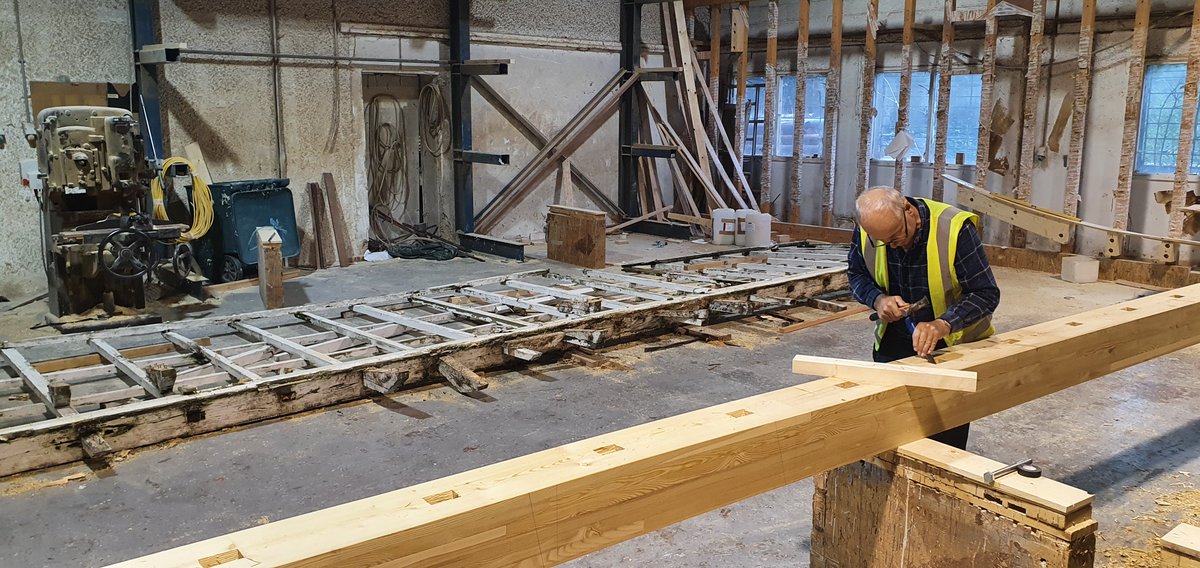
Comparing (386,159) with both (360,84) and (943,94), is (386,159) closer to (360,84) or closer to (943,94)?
(360,84)

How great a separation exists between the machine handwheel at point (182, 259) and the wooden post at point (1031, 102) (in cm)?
813

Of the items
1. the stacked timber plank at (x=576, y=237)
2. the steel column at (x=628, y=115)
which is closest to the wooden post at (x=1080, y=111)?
the stacked timber plank at (x=576, y=237)

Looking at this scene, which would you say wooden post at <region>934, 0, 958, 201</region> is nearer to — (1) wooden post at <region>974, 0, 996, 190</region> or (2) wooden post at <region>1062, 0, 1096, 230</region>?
(1) wooden post at <region>974, 0, 996, 190</region>

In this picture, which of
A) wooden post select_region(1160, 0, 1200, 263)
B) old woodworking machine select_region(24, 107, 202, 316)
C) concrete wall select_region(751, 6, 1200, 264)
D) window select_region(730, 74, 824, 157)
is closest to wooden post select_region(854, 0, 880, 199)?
concrete wall select_region(751, 6, 1200, 264)

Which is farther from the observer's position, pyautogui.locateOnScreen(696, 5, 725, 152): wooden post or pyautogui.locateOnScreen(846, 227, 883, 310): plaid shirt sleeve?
pyautogui.locateOnScreen(696, 5, 725, 152): wooden post

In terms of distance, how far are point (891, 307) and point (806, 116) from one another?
31.4 feet

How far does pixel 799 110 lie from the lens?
448 inches

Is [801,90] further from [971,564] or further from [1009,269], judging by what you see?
[971,564]

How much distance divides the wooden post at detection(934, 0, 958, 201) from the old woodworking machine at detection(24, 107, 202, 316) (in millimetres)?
7863

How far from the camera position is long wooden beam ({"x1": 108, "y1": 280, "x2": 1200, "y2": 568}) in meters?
1.74

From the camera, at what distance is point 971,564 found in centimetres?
240

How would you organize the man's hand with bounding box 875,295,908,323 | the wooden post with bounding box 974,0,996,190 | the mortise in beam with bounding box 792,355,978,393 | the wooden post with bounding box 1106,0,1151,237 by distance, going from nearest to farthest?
the mortise in beam with bounding box 792,355,978,393 → the man's hand with bounding box 875,295,908,323 → the wooden post with bounding box 1106,0,1151,237 → the wooden post with bounding box 974,0,996,190

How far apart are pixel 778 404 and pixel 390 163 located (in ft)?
29.8

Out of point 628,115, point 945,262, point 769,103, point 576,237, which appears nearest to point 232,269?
point 576,237
